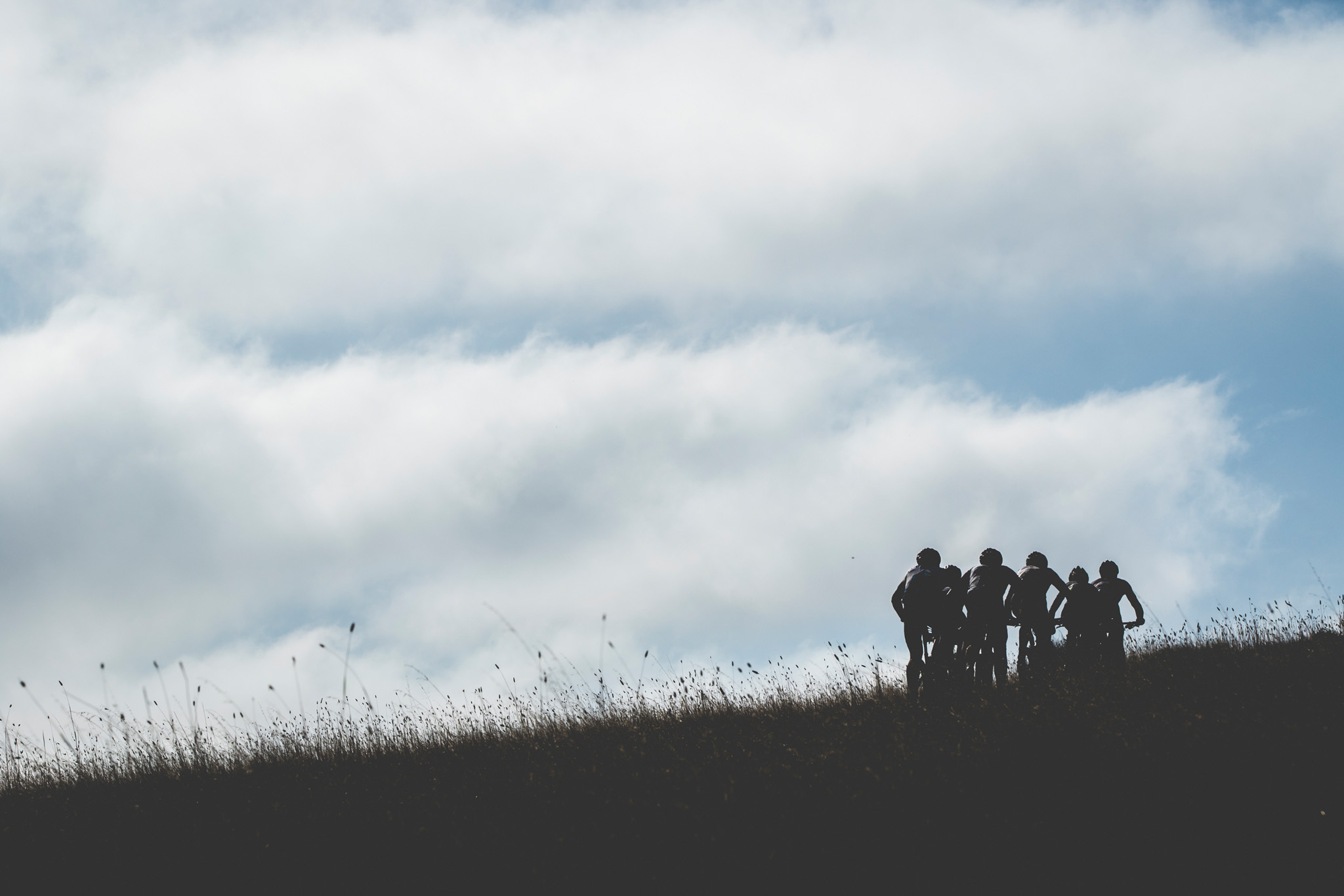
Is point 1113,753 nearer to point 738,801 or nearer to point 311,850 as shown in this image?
point 738,801

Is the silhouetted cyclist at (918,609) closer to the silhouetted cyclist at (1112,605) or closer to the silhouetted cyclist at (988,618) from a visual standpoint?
the silhouetted cyclist at (988,618)

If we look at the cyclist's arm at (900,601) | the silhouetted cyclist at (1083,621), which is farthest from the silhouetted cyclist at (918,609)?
the silhouetted cyclist at (1083,621)

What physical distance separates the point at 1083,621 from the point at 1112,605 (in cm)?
40

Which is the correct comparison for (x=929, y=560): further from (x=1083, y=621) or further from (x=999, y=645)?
(x=1083, y=621)

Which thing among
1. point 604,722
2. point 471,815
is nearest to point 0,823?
point 471,815

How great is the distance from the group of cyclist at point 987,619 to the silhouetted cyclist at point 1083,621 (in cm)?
2

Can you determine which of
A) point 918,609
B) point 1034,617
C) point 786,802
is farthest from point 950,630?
point 786,802

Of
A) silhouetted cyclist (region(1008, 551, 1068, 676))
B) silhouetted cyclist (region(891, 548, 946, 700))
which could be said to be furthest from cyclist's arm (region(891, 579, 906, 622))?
Result: silhouetted cyclist (region(1008, 551, 1068, 676))

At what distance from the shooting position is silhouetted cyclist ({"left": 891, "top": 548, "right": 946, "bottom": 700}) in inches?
350

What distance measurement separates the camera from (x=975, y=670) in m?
8.98

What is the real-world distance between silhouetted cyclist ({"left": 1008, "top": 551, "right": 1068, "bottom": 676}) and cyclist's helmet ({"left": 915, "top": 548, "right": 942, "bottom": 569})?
119 cm

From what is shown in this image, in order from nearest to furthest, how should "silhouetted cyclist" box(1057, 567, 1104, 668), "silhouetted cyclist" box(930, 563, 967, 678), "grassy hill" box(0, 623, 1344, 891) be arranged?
1. "grassy hill" box(0, 623, 1344, 891)
2. "silhouetted cyclist" box(930, 563, 967, 678)
3. "silhouetted cyclist" box(1057, 567, 1104, 668)

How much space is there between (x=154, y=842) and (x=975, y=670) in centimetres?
803

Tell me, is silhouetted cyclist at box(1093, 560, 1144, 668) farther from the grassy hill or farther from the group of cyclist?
the grassy hill
